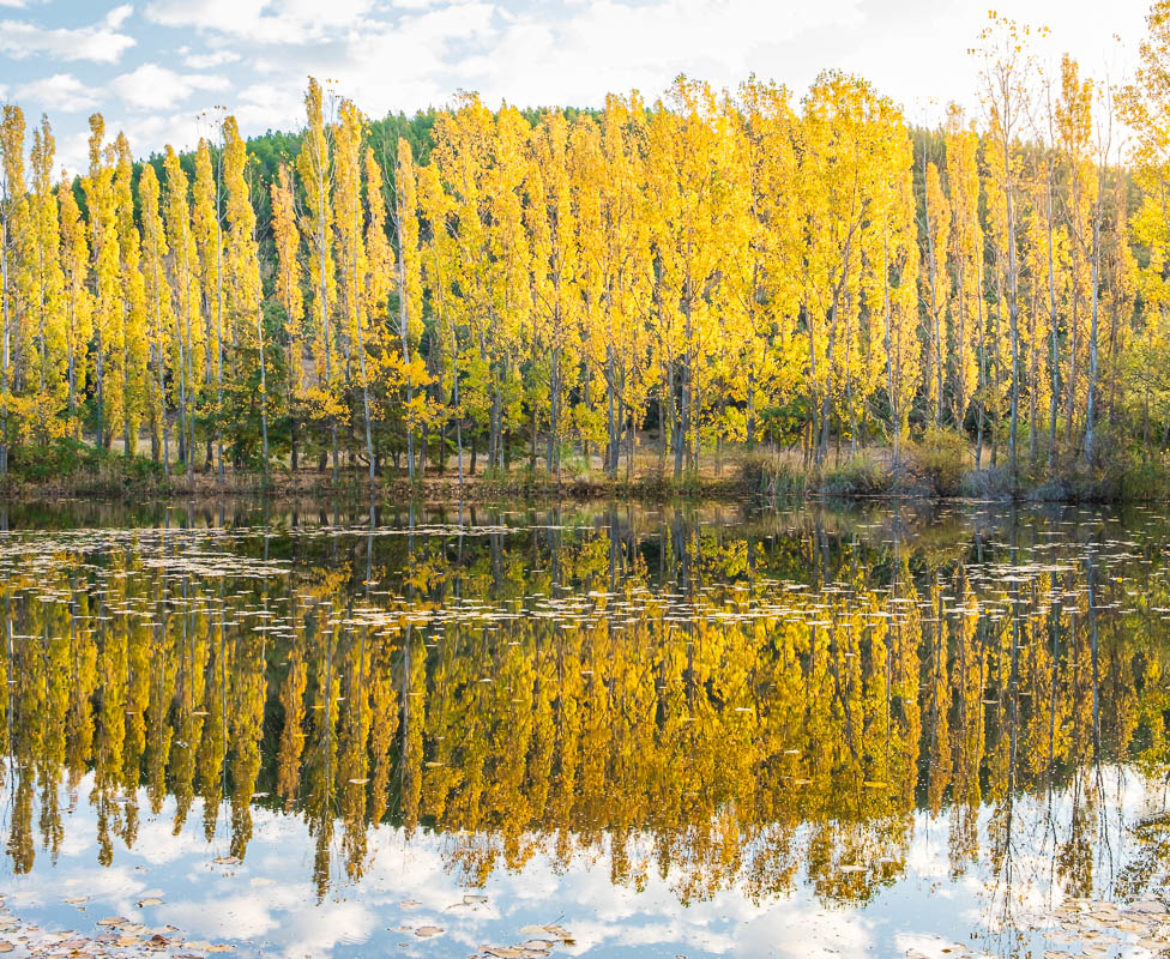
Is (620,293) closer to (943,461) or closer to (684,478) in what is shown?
(684,478)

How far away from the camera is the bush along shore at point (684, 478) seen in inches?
1108

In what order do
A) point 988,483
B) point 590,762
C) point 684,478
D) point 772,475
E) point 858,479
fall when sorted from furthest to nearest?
1. point 684,478
2. point 772,475
3. point 858,479
4. point 988,483
5. point 590,762

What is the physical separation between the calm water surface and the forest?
Answer: 18.0 metres

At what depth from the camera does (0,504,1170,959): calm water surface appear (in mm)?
4781

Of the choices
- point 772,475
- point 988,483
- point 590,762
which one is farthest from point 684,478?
point 590,762

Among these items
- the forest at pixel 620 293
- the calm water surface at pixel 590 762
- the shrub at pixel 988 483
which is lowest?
the calm water surface at pixel 590 762

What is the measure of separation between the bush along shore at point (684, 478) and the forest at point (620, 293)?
19 cm

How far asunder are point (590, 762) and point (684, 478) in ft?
87.1

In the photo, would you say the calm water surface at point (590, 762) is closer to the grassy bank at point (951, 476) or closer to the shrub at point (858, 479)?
the grassy bank at point (951, 476)

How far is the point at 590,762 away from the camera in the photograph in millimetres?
6613

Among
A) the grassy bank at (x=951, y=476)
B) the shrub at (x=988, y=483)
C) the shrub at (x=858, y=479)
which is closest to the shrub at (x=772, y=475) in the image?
the grassy bank at (x=951, y=476)

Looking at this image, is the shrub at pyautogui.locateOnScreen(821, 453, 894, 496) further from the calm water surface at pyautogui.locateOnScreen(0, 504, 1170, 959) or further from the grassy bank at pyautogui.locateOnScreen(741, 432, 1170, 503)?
the calm water surface at pyautogui.locateOnScreen(0, 504, 1170, 959)

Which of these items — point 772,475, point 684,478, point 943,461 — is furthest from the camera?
point 684,478

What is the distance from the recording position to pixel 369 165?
35844 millimetres
